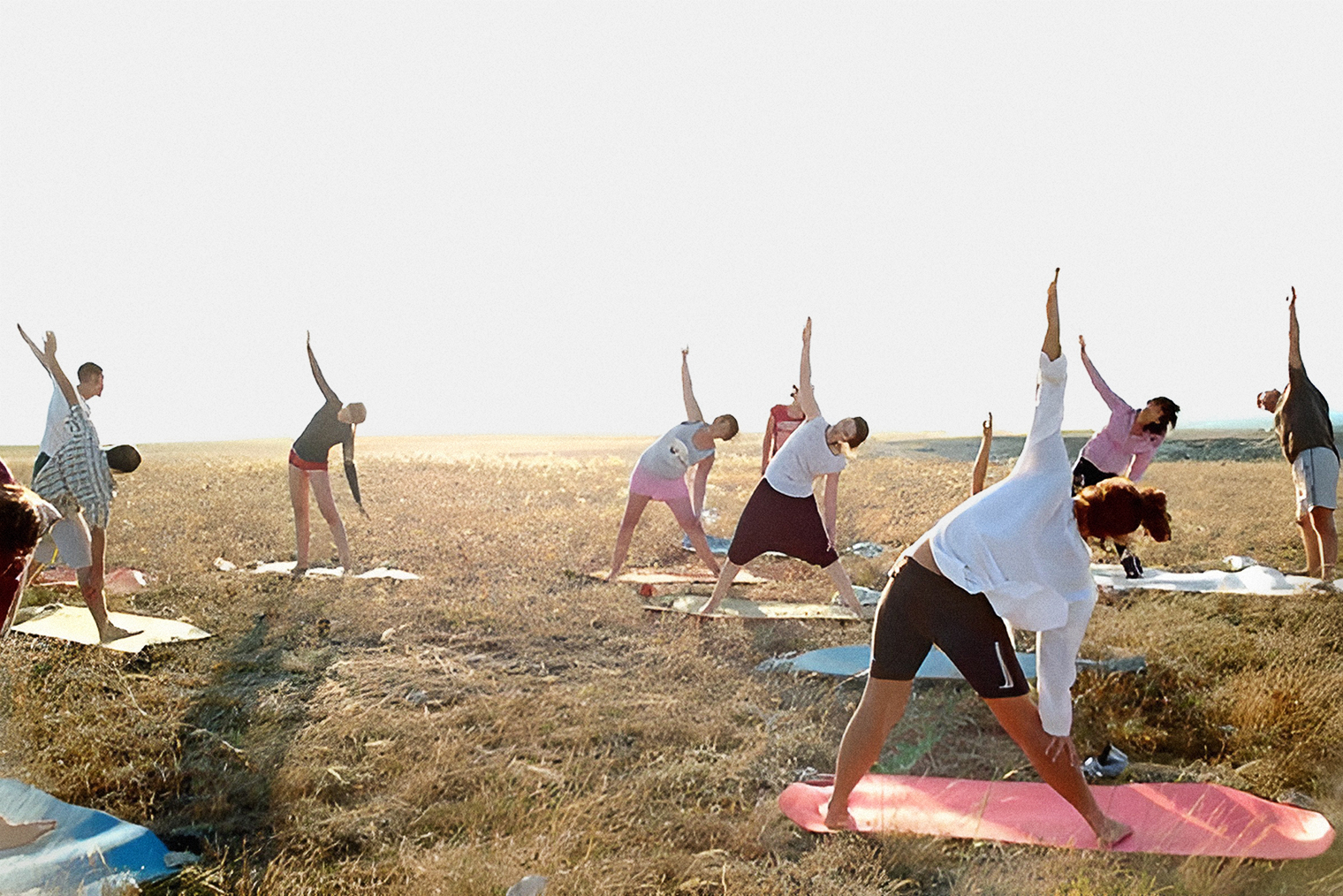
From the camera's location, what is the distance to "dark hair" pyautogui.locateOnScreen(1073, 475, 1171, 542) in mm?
3693

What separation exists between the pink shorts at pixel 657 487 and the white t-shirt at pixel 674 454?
0.05 meters

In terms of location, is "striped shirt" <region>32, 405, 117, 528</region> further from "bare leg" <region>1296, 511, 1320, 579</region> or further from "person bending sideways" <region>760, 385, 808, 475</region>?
"bare leg" <region>1296, 511, 1320, 579</region>

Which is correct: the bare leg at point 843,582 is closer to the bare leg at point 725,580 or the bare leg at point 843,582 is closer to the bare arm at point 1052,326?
the bare leg at point 725,580

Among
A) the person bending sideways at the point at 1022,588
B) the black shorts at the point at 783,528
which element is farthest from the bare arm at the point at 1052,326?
the black shorts at the point at 783,528

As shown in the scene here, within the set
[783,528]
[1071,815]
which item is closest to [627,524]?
[783,528]

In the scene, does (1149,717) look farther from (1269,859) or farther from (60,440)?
(60,440)

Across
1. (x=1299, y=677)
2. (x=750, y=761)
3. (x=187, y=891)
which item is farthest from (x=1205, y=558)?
(x=187, y=891)

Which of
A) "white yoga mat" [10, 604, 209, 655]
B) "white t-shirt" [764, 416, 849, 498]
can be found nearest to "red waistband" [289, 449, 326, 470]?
"white yoga mat" [10, 604, 209, 655]

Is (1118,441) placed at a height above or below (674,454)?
below

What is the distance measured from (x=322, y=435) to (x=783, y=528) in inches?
189

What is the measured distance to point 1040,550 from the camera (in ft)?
12.1

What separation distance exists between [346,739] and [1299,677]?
6.06 m

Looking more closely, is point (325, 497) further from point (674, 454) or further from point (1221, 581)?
point (1221, 581)

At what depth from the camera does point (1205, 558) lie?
1171 centimetres
